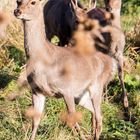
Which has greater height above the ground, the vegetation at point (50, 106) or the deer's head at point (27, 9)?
the deer's head at point (27, 9)

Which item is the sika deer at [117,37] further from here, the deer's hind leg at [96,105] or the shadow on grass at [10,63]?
the shadow on grass at [10,63]

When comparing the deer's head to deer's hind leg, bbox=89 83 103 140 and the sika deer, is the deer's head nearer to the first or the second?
deer's hind leg, bbox=89 83 103 140

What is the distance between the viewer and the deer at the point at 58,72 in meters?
5.01

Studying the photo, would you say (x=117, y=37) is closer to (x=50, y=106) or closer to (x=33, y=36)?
(x=50, y=106)

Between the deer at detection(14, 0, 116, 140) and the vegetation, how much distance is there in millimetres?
399

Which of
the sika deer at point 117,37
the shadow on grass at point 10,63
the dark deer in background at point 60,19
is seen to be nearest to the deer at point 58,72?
the sika deer at point 117,37

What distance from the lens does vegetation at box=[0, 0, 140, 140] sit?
6289 millimetres

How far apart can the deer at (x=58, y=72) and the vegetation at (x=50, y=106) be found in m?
0.40

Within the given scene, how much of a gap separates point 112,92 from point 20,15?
353 centimetres

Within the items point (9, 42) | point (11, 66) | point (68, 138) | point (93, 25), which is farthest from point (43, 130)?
point (93, 25)

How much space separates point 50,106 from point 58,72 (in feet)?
6.25

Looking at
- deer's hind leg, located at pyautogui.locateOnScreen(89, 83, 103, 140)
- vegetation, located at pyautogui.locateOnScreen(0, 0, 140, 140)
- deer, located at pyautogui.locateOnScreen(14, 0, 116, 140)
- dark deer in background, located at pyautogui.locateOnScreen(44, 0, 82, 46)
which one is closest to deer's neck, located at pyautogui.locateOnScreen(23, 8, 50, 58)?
deer, located at pyautogui.locateOnScreen(14, 0, 116, 140)

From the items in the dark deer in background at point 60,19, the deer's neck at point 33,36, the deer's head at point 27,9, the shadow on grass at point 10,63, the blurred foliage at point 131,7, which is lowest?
the blurred foliage at point 131,7

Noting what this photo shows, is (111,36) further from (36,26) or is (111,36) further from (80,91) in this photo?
(36,26)
